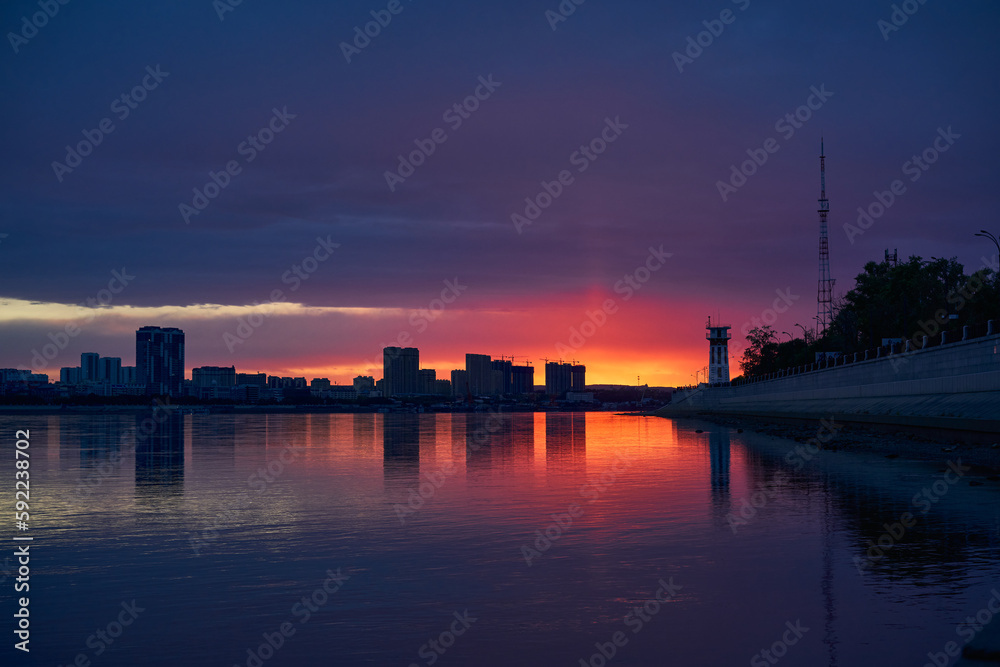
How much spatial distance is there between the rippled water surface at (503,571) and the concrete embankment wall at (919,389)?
15191 mm

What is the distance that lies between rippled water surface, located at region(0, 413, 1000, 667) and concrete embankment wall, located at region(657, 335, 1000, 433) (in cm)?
1519

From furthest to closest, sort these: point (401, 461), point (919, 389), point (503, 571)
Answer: point (919, 389) → point (401, 461) → point (503, 571)

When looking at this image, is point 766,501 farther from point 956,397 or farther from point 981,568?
point 956,397

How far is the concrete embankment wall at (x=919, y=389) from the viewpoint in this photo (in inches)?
1848

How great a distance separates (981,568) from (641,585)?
21.0 feet

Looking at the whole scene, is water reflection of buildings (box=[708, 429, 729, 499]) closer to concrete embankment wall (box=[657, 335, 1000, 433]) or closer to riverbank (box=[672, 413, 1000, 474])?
riverbank (box=[672, 413, 1000, 474])

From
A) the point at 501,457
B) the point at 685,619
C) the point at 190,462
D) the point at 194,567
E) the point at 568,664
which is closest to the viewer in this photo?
the point at 568,664

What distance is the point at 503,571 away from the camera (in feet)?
57.0

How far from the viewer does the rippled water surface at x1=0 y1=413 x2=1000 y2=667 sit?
41.0ft

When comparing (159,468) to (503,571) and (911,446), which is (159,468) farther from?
(911,446)

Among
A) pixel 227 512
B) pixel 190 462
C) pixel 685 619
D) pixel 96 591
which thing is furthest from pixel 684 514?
pixel 190 462

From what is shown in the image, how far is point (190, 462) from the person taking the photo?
46812 mm

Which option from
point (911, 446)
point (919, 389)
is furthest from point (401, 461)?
point (919, 389)

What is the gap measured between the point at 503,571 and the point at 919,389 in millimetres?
52095
